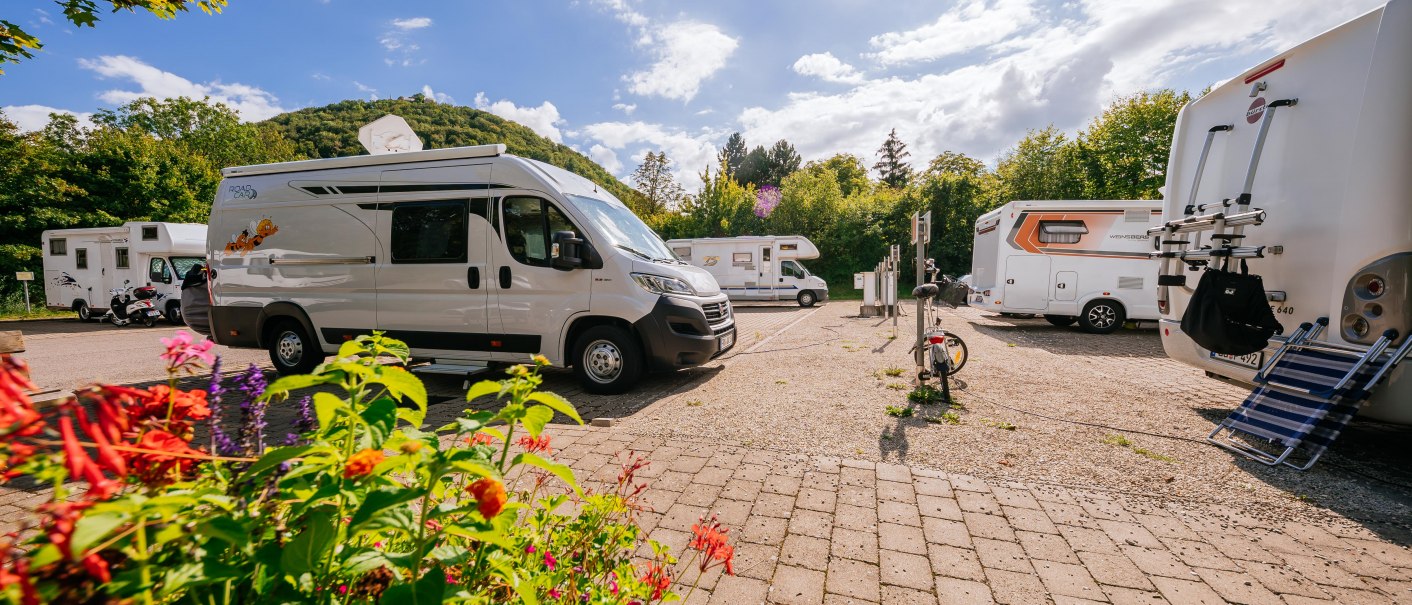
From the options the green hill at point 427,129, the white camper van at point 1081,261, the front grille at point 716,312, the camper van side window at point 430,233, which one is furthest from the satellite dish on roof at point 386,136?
the green hill at point 427,129

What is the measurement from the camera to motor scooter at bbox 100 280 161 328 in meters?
14.9

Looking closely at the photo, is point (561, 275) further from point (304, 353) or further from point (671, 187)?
point (671, 187)

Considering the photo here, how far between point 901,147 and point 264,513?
229 ft

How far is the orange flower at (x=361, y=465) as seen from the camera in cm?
77

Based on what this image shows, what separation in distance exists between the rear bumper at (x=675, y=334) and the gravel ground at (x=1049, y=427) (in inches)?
16.0

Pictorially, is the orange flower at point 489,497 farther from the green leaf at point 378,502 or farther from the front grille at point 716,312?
the front grille at point 716,312

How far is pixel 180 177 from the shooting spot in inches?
1011

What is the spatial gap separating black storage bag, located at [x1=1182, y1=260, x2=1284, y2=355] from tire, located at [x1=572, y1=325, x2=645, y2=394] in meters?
4.82

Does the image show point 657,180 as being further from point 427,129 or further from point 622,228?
point 622,228

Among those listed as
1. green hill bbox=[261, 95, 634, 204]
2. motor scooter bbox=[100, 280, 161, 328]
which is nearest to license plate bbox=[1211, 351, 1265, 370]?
motor scooter bbox=[100, 280, 161, 328]

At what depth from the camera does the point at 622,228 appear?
6098mm

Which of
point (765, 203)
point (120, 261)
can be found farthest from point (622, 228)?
point (765, 203)

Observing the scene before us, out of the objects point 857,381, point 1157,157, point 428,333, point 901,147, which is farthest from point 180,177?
point 901,147

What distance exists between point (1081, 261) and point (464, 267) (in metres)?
11.8
